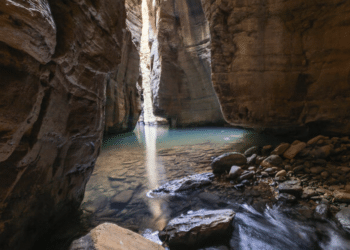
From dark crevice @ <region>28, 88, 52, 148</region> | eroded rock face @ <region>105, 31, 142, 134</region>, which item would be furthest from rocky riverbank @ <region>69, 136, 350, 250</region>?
eroded rock face @ <region>105, 31, 142, 134</region>

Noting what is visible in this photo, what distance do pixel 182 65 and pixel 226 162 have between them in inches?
533

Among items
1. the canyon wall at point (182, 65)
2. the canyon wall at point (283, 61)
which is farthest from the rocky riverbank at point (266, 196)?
the canyon wall at point (182, 65)

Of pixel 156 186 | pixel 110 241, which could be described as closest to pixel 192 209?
pixel 156 186

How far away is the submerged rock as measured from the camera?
1.36 m

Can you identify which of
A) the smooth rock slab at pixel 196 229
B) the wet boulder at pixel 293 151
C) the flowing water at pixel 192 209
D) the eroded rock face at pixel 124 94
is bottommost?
the flowing water at pixel 192 209

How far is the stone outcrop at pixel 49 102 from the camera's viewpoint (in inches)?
47.2

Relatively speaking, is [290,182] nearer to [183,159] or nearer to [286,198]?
[286,198]

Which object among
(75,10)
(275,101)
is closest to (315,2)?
(275,101)

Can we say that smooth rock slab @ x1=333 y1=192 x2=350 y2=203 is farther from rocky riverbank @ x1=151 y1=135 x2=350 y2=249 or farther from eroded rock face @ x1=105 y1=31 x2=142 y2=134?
eroded rock face @ x1=105 y1=31 x2=142 y2=134

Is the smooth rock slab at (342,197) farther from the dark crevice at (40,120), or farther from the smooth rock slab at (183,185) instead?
the dark crevice at (40,120)

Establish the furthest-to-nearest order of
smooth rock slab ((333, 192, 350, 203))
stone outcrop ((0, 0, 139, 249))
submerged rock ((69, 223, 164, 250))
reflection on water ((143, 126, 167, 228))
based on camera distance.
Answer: reflection on water ((143, 126, 167, 228)) → smooth rock slab ((333, 192, 350, 203)) → submerged rock ((69, 223, 164, 250)) → stone outcrop ((0, 0, 139, 249))

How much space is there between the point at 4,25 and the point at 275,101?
18.2 ft

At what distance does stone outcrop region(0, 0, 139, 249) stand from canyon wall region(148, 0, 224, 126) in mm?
13197

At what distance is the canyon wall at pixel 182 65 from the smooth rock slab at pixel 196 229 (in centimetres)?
1361
